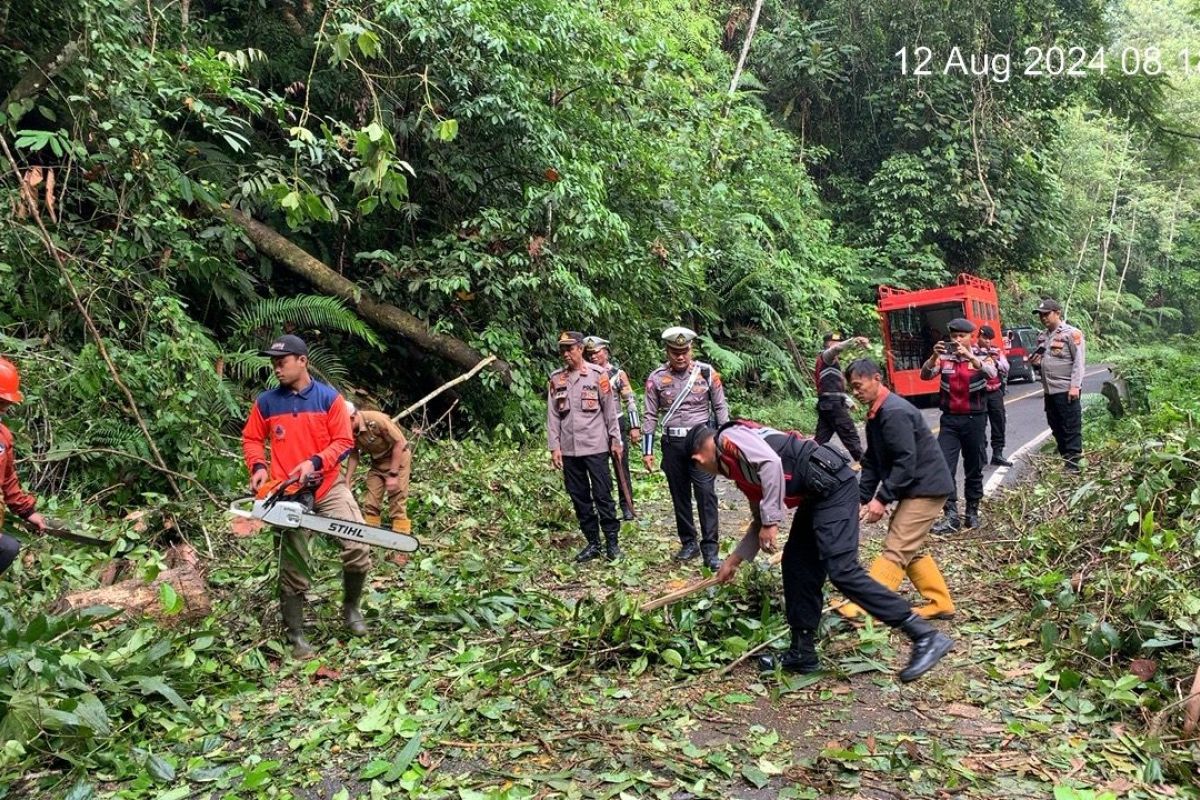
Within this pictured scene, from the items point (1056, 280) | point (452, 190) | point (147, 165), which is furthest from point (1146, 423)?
point (1056, 280)

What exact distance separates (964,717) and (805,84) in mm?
22349

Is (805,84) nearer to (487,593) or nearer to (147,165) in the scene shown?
(147,165)

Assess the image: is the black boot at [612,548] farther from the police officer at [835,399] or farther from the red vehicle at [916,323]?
the red vehicle at [916,323]

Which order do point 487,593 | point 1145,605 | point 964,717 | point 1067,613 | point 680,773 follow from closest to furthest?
point 680,773 < point 964,717 < point 1145,605 < point 1067,613 < point 487,593

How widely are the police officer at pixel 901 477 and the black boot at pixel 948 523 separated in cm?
222

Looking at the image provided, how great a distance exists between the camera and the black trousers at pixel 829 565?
4.20 metres

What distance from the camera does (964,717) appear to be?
3984 millimetres

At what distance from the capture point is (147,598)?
508cm

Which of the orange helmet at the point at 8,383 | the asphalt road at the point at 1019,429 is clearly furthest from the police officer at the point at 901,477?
the orange helmet at the point at 8,383

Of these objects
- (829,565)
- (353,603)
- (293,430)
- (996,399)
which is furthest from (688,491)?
(996,399)

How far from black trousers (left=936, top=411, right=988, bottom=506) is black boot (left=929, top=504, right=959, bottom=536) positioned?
0.07 m

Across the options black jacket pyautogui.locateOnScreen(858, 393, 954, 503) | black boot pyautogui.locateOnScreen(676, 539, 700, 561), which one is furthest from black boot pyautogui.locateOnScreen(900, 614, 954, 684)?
black boot pyautogui.locateOnScreen(676, 539, 700, 561)

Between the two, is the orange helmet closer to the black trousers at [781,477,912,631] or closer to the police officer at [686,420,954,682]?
the police officer at [686,420,954,682]

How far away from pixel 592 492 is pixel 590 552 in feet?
1.66
